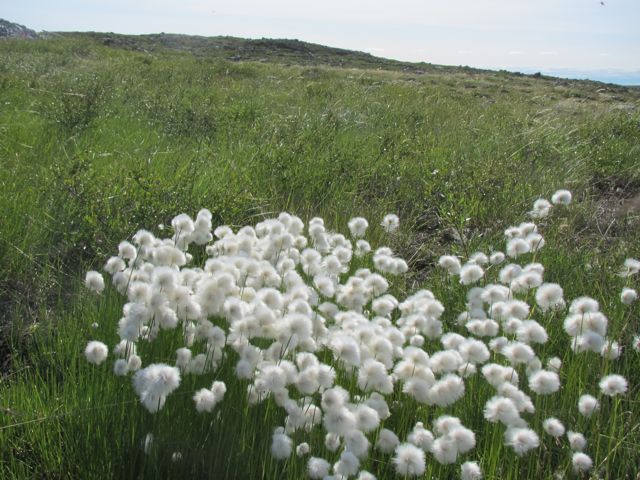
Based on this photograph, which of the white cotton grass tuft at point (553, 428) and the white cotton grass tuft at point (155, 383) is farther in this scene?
the white cotton grass tuft at point (553, 428)

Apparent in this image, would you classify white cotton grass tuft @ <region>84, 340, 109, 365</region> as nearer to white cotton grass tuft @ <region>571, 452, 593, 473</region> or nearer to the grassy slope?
the grassy slope

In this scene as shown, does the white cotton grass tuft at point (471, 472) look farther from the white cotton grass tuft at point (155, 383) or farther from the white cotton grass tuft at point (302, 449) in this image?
the white cotton grass tuft at point (155, 383)

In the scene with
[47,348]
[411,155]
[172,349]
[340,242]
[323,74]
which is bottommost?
[47,348]

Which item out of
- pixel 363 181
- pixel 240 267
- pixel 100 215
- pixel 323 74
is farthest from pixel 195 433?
pixel 323 74

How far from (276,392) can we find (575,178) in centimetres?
554

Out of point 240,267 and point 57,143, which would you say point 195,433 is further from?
point 57,143

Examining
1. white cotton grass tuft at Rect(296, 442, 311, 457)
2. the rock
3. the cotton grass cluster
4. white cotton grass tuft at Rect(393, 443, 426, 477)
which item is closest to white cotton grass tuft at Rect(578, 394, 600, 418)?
the cotton grass cluster

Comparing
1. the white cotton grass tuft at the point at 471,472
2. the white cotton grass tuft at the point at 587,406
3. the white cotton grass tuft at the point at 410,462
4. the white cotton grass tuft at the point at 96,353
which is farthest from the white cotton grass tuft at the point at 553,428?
the white cotton grass tuft at the point at 96,353

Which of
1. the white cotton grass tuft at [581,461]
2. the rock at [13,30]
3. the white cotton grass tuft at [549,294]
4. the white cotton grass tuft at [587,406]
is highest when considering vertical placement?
the rock at [13,30]

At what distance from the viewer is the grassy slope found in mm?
2295

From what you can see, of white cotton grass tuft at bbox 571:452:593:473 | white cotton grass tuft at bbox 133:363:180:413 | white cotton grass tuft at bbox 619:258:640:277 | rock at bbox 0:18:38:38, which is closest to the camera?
white cotton grass tuft at bbox 133:363:180:413

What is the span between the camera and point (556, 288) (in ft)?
8.57

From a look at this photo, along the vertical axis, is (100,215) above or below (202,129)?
below

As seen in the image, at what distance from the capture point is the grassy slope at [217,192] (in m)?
2.29
